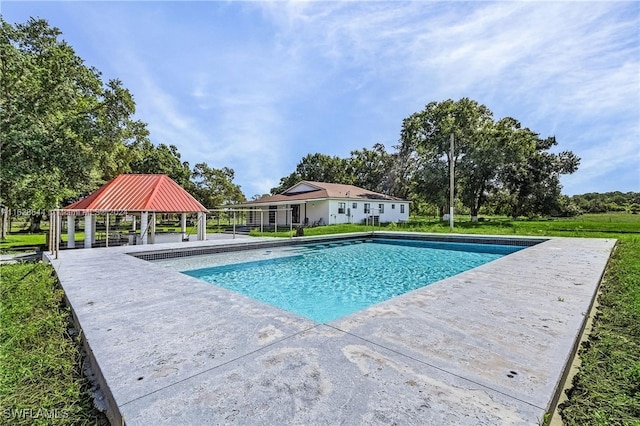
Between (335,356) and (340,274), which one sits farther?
(340,274)

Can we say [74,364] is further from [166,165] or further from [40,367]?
[166,165]

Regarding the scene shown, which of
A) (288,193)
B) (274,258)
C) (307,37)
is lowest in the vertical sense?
(274,258)

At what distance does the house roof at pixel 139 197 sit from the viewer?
40.7 feet

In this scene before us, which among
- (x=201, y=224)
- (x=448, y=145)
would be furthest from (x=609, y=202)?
(x=201, y=224)

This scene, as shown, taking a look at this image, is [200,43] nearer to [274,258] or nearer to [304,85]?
[304,85]

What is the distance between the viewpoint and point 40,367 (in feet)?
8.03

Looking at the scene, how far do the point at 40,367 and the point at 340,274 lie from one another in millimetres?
6643

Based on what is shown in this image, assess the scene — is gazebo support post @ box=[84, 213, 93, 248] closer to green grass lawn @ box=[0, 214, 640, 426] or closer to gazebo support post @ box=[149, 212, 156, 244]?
gazebo support post @ box=[149, 212, 156, 244]

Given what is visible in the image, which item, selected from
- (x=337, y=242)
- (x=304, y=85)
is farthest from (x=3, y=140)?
(x=337, y=242)

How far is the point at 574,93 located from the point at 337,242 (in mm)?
13060

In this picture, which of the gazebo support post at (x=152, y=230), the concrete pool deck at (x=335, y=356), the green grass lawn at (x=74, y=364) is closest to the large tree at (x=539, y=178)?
the green grass lawn at (x=74, y=364)

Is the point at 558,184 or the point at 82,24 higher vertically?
the point at 82,24

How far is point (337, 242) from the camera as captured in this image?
1502 centimetres

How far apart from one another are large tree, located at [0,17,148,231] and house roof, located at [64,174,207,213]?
1.15 metres
